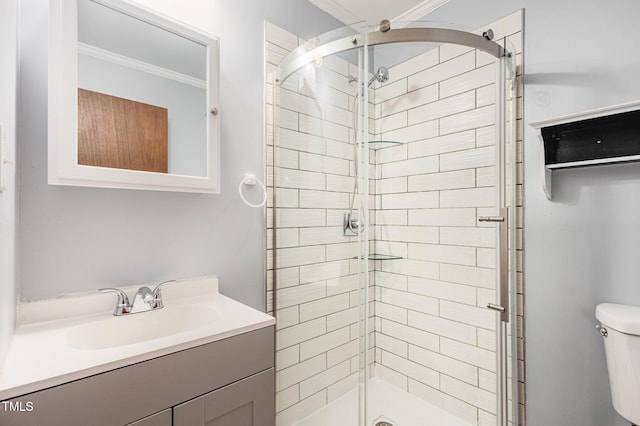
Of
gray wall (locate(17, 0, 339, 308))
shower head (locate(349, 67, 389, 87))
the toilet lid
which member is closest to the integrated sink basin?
gray wall (locate(17, 0, 339, 308))

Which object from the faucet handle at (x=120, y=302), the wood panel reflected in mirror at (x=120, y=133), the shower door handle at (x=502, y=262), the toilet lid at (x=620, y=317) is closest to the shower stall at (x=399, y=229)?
the shower door handle at (x=502, y=262)

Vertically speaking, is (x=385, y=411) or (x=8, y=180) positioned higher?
(x=8, y=180)

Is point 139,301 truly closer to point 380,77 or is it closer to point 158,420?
point 158,420

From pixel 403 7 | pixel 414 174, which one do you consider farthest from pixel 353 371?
pixel 403 7

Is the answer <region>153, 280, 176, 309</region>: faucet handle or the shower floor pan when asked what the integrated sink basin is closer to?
<region>153, 280, 176, 309</region>: faucet handle

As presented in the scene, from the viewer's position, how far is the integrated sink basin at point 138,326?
102cm

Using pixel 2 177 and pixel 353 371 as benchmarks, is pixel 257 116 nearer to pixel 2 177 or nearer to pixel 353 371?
pixel 2 177

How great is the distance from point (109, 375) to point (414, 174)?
1.34 meters

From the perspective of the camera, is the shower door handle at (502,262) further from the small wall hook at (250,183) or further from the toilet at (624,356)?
the small wall hook at (250,183)

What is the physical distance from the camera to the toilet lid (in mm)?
1075

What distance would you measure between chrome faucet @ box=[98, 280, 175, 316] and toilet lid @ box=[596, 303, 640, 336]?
66.4 inches

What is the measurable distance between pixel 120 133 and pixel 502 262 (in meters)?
1.62

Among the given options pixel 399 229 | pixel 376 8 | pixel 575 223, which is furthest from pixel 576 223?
pixel 376 8

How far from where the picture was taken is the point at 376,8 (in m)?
1.98
